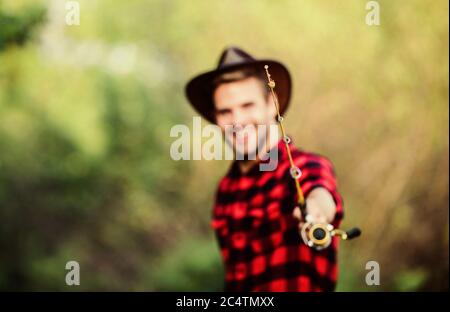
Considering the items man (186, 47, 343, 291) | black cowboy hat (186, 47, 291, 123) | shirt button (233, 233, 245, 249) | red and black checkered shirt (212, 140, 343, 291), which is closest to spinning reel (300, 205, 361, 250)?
man (186, 47, 343, 291)

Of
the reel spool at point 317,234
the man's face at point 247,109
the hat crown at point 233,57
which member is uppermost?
the hat crown at point 233,57

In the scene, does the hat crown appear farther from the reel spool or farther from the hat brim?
the reel spool

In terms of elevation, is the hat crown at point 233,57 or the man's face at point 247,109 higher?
the hat crown at point 233,57

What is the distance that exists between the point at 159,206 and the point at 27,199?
1.86 feet

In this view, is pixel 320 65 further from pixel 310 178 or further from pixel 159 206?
pixel 159 206

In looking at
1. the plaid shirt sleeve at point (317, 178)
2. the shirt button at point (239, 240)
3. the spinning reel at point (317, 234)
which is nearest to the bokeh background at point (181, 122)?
the shirt button at point (239, 240)

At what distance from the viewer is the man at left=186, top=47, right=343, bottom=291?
6.33 feet

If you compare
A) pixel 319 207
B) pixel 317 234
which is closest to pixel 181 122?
pixel 319 207

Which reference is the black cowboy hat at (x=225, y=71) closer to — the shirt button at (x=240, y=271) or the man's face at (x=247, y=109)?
the man's face at (x=247, y=109)

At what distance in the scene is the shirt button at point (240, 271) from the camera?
2059 mm

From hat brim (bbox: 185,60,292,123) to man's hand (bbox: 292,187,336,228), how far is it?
610 millimetres

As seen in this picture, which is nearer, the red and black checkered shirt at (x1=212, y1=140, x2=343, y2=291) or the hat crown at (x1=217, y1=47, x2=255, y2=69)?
the red and black checkered shirt at (x1=212, y1=140, x2=343, y2=291)

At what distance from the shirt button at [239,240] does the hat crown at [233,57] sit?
680 millimetres

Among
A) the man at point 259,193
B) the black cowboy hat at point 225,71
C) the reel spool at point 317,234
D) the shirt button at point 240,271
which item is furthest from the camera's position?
the black cowboy hat at point 225,71
